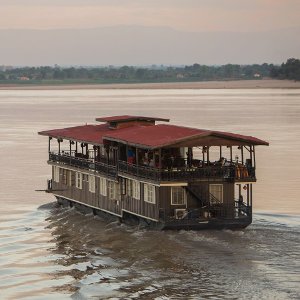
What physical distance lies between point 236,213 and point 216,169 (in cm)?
224

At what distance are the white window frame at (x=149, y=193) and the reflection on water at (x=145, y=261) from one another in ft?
4.46

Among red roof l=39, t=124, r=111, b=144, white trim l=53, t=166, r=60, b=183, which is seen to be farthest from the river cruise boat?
white trim l=53, t=166, r=60, b=183

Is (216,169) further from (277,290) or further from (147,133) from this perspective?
(277,290)

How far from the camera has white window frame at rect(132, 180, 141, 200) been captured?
151ft

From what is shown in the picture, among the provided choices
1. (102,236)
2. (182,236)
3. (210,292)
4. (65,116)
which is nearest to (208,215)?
→ (182,236)

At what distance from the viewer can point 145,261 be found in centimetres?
→ 4041

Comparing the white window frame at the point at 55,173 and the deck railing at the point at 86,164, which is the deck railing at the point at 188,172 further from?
the white window frame at the point at 55,173

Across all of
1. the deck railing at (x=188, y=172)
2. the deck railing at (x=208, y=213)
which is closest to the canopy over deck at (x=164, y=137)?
the deck railing at (x=188, y=172)

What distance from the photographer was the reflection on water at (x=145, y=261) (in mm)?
35812

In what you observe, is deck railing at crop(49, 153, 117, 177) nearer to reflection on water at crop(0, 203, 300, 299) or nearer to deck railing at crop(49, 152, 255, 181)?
deck railing at crop(49, 152, 255, 181)

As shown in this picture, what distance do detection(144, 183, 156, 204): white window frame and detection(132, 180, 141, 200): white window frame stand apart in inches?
20.3

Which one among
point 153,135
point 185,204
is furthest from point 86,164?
point 185,204

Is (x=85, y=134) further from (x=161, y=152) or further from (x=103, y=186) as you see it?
(x=161, y=152)

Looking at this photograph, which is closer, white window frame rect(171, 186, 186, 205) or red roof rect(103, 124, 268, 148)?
red roof rect(103, 124, 268, 148)
